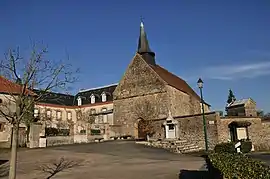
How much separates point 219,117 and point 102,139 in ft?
43.4

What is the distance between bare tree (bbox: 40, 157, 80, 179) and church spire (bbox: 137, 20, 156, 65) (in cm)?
2372

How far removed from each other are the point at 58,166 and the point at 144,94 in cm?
2247

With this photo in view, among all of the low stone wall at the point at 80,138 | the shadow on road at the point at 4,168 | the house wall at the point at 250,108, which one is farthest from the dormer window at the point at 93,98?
the shadow on road at the point at 4,168

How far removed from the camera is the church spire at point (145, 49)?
3725 centimetres

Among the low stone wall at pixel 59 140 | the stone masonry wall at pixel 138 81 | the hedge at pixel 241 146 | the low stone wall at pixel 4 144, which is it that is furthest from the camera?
the stone masonry wall at pixel 138 81

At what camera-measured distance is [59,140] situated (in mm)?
26281

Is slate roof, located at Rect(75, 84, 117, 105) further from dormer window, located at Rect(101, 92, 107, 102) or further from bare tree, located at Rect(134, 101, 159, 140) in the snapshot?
bare tree, located at Rect(134, 101, 159, 140)

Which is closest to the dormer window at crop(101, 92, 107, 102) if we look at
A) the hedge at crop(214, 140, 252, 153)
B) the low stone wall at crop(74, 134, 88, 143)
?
the low stone wall at crop(74, 134, 88, 143)

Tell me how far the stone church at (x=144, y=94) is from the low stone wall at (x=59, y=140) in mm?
9505

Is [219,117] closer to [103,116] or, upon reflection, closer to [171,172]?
[171,172]

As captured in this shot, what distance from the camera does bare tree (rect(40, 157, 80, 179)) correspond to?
12.1m

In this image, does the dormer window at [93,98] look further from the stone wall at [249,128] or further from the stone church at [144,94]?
the stone wall at [249,128]

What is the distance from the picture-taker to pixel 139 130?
1334 inches

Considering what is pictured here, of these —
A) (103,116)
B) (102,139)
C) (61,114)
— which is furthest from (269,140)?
(61,114)
